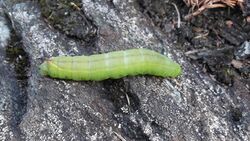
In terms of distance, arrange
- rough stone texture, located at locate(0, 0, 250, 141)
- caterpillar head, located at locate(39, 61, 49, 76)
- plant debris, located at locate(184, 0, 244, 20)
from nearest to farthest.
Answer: rough stone texture, located at locate(0, 0, 250, 141)
caterpillar head, located at locate(39, 61, 49, 76)
plant debris, located at locate(184, 0, 244, 20)

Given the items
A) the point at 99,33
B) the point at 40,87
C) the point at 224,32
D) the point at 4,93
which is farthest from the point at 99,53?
the point at 224,32

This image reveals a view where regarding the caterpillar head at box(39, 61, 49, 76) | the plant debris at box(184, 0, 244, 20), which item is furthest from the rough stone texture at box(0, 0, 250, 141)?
the plant debris at box(184, 0, 244, 20)

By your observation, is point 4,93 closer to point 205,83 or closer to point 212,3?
point 205,83

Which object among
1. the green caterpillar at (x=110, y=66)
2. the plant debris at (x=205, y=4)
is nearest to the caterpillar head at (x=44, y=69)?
the green caterpillar at (x=110, y=66)

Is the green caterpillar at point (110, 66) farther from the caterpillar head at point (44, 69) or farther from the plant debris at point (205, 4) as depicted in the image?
the plant debris at point (205, 4)

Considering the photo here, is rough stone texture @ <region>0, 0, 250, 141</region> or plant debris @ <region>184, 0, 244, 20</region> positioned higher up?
plant debris @ <region>184, 0, 244, 20</region>

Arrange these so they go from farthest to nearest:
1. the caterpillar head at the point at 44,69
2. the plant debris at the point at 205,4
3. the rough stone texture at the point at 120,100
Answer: the plant debris at the point at 205,4, the caterpillar head at the point at 44,69, the rough stone texture at the point at 120,100

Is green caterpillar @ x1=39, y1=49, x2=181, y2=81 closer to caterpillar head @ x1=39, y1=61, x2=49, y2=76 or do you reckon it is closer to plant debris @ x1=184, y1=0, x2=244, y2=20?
caterpillar head @ x1=39, y1=61, x2=49, y2=76
